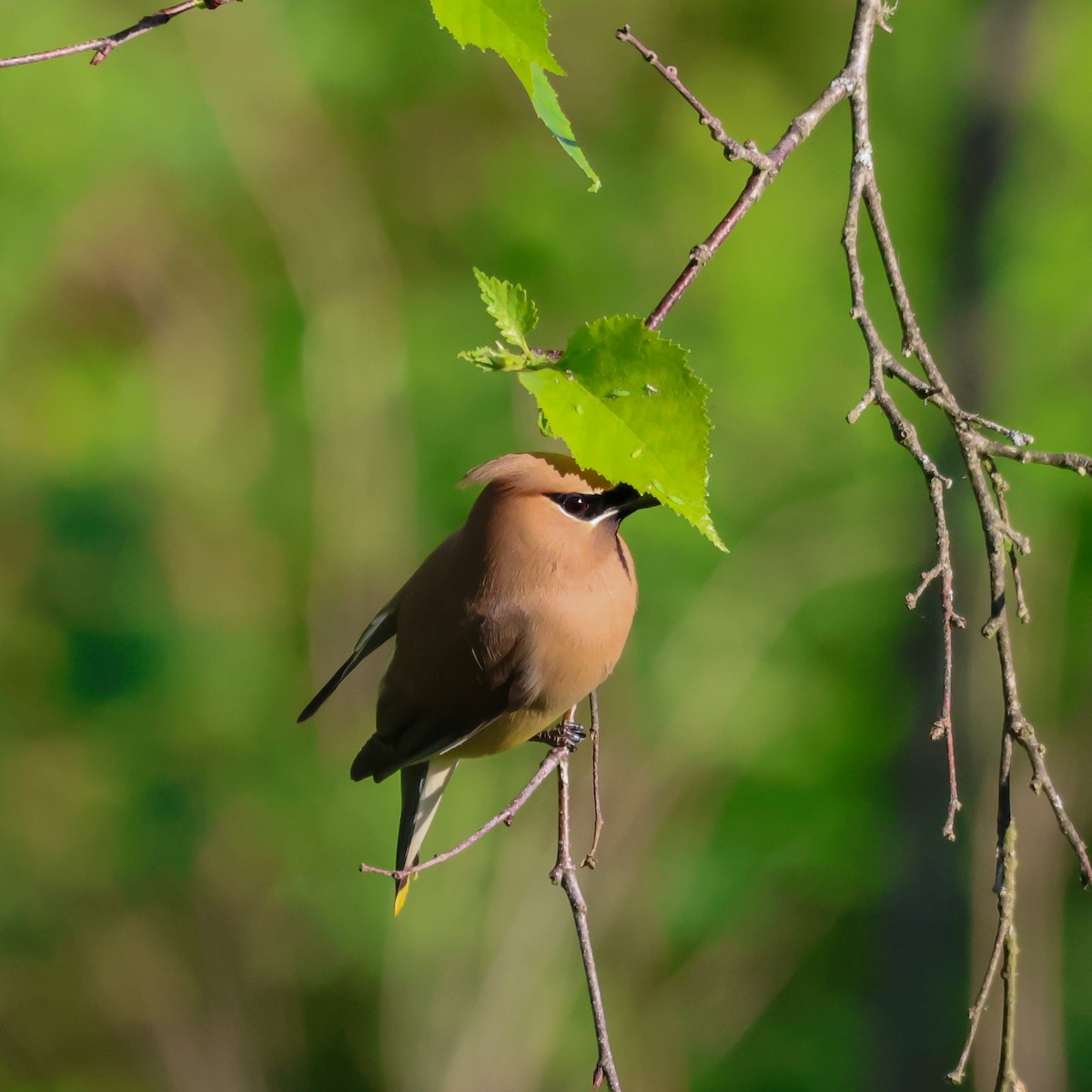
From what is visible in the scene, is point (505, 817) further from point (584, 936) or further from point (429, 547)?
point (429, 547)

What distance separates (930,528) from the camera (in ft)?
21.1

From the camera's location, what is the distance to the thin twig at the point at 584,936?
1.76 meters

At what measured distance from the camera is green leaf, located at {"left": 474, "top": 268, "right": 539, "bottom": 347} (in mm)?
1604

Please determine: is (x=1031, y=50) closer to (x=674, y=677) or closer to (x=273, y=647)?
(x=674, y=677)

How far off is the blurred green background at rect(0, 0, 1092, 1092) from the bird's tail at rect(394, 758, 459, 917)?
3.00 m

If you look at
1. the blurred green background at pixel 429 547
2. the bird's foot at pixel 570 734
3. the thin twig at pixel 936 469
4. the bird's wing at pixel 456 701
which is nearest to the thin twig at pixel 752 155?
the thin twig at pixel 936 469

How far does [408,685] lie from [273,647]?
422cm

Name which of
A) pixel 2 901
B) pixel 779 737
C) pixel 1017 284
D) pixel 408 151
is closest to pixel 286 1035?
pixel 2 901

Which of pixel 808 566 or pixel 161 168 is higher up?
pixel 161 168

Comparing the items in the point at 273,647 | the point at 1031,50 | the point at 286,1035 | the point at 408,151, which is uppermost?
the point at 408,151

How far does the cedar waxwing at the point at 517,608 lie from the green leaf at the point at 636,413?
589 mm

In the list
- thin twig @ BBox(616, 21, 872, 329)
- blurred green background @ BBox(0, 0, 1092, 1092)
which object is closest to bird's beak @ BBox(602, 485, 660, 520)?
thin twig @ BBox(616, 21, 872, 329)

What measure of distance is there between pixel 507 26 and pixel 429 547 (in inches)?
193

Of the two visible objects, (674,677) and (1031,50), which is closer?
(674,677)
